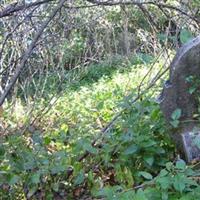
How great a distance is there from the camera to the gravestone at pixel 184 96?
279cm

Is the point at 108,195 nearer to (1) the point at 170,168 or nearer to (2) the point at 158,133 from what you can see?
(1) the point at 170,168

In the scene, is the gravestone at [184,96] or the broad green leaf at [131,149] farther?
the gravestone at [184,96]

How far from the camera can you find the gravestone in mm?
2789

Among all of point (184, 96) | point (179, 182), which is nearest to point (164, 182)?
point (179, 182)

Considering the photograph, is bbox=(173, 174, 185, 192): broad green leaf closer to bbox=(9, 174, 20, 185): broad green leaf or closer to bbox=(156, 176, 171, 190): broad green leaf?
bbox=(156, 176, 171, 190): broad green leaf

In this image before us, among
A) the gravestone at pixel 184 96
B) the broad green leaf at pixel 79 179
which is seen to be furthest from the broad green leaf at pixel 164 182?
the gravestone at pixel 184 96

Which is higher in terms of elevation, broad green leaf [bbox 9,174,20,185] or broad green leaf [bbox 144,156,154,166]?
broad green leaf [bbox 9,174,20,185]

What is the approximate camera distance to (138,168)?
110 inches

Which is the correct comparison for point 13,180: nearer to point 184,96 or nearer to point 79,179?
point 79,179

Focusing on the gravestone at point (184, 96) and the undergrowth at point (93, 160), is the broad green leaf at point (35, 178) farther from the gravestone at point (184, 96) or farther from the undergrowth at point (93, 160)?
the gravestone at point (184, 96)

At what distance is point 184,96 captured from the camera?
290 centimetres

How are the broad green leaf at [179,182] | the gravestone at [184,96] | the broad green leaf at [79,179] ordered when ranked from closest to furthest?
the broad green leaf at [179,182], the broad green leaf at [79,179], the gravestone at [184,96]

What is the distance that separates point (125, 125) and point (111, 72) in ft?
24.3

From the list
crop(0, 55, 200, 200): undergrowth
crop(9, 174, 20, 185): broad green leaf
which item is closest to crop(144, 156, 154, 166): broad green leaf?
crop(0, 55, 200, 200): undergrowth
